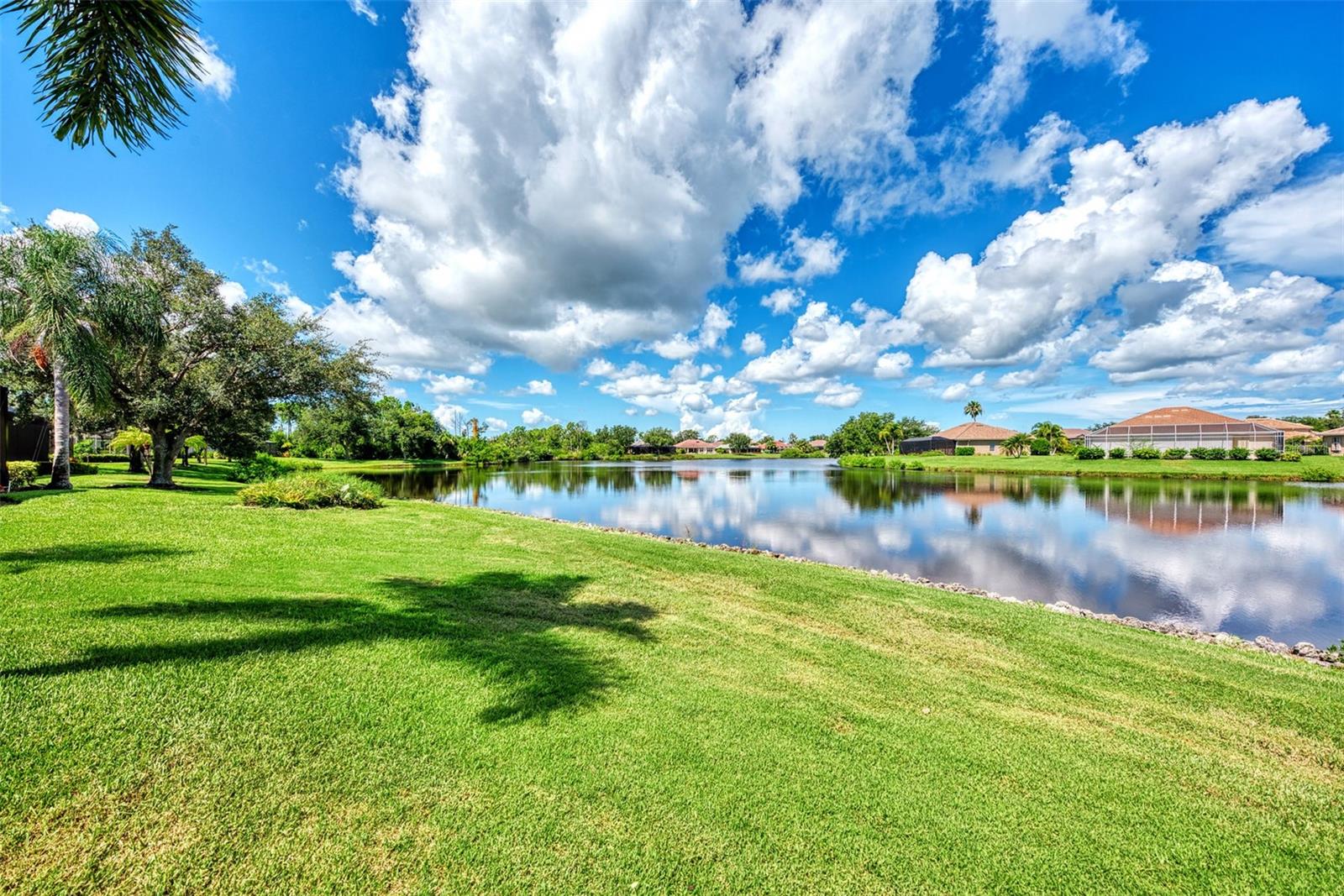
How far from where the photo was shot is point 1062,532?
1759 cm

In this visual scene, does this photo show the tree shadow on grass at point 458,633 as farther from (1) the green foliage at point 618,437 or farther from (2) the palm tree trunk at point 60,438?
(1) the green foliage at point 618,437

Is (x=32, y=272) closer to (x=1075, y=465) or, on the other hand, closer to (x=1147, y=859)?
(x=1147, y=859)

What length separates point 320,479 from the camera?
13414 mm

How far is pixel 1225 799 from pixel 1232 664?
363 cm

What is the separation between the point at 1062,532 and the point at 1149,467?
135ft

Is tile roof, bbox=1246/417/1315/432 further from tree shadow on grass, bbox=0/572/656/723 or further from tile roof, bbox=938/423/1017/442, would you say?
tree shadow on grass, bbox=0/572/656/723

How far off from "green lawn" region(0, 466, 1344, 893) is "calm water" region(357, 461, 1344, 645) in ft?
18.3

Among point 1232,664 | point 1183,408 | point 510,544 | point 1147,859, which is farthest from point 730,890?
point 1183,408

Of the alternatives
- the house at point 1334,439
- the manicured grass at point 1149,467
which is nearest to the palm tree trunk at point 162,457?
the manicured grass at point 1149,467

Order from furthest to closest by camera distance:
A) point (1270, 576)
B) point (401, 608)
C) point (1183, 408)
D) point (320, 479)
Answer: point (1183, 408) → point (320, 479) → point (1270, 576) → point (401, 608)

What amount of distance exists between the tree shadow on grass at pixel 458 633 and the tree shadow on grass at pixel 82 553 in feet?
7.76

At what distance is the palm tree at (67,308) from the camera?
10.5 m

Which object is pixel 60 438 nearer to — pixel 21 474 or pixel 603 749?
pixel 21 474

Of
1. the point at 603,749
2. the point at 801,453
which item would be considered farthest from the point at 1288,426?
the point at 603,749
